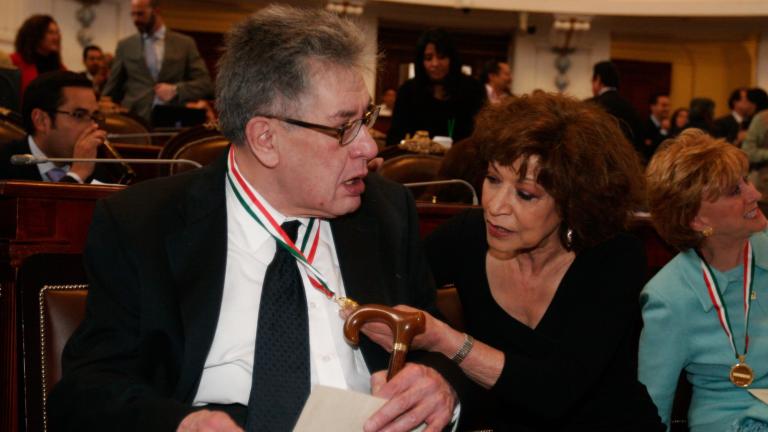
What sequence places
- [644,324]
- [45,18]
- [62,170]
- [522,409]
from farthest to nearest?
[45,18] < [62,170] < [644,324] < [522,409]

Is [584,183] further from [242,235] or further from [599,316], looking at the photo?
[242,235]

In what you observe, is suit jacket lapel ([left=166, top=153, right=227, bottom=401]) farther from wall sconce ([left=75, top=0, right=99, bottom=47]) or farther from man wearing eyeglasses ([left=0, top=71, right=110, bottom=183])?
wall sconce ([left=75, top=0, right=99, bottom=47])

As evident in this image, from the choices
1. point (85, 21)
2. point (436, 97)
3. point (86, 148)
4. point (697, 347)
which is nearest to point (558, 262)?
point (697, 347)

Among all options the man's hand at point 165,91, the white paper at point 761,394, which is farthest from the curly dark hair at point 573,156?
the man's hand at point 165,91

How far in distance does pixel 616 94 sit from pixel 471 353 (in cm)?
568

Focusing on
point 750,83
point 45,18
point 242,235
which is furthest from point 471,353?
point 750,83

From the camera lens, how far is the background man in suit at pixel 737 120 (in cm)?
942

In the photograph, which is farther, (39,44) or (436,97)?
(39,44)

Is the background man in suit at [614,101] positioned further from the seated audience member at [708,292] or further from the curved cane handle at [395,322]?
the curved cane handle at [395,322]

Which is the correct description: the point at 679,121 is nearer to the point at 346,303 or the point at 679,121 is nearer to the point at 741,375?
the point at 741,375

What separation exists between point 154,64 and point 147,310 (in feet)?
19.4

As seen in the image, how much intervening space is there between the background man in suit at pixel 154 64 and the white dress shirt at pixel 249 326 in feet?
17.6

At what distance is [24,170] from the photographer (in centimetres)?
394

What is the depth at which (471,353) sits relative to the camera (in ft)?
6.64
